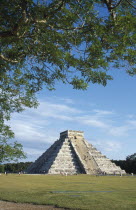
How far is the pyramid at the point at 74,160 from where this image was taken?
7106cm

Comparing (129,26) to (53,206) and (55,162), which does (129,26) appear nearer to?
(53,206)

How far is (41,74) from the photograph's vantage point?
32.5 ft

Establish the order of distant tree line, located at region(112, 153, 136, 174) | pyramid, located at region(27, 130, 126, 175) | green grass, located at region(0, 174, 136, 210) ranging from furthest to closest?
distant tree line, located at region(112, 153, 136, 174) → pyramid, located at region(27, 130, 126, 175) → green grass, located at region(0, 174, 136, 210)

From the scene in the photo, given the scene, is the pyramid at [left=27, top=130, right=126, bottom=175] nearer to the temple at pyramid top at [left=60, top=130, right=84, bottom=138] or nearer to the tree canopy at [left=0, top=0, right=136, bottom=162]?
the temple at pyramid top at [left=60, top=130, right=84, bottom=138]

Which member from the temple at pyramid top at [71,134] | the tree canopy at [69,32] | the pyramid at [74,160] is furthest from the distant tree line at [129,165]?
the tree canopy at [69,32]

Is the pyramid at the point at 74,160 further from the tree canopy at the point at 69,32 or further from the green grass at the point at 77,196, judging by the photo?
the tree canopy at the point at 69,32

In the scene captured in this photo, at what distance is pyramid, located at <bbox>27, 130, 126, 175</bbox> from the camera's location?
233 ft

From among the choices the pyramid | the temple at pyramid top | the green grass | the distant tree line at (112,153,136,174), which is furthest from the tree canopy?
the temple at pyramid top

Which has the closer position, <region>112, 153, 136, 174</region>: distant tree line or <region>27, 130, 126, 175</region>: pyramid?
<region>27, 130, 126, 175</region>: pyramid

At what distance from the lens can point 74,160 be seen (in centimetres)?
7625

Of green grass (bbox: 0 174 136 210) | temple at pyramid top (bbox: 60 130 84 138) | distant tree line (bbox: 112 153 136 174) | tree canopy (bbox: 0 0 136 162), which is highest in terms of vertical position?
temple at pyramid top (bbox: 60 130 84 138)

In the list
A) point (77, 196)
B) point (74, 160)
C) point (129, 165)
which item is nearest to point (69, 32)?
point (77, 196)

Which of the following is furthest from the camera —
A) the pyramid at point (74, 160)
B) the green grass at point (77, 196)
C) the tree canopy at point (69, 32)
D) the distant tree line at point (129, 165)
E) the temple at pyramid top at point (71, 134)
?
the temple at pyramid top at point (71, 134)

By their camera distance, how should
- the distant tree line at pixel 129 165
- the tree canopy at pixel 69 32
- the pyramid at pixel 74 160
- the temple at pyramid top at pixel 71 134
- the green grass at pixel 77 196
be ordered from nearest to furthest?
the tree canopy at pixel 69 32 → the green grass at pixel 77 196 → the pyramid at pixel 74 160 → the distant tree line at pixel 129 165 → the temple at pyramid top at pixel 71 134
